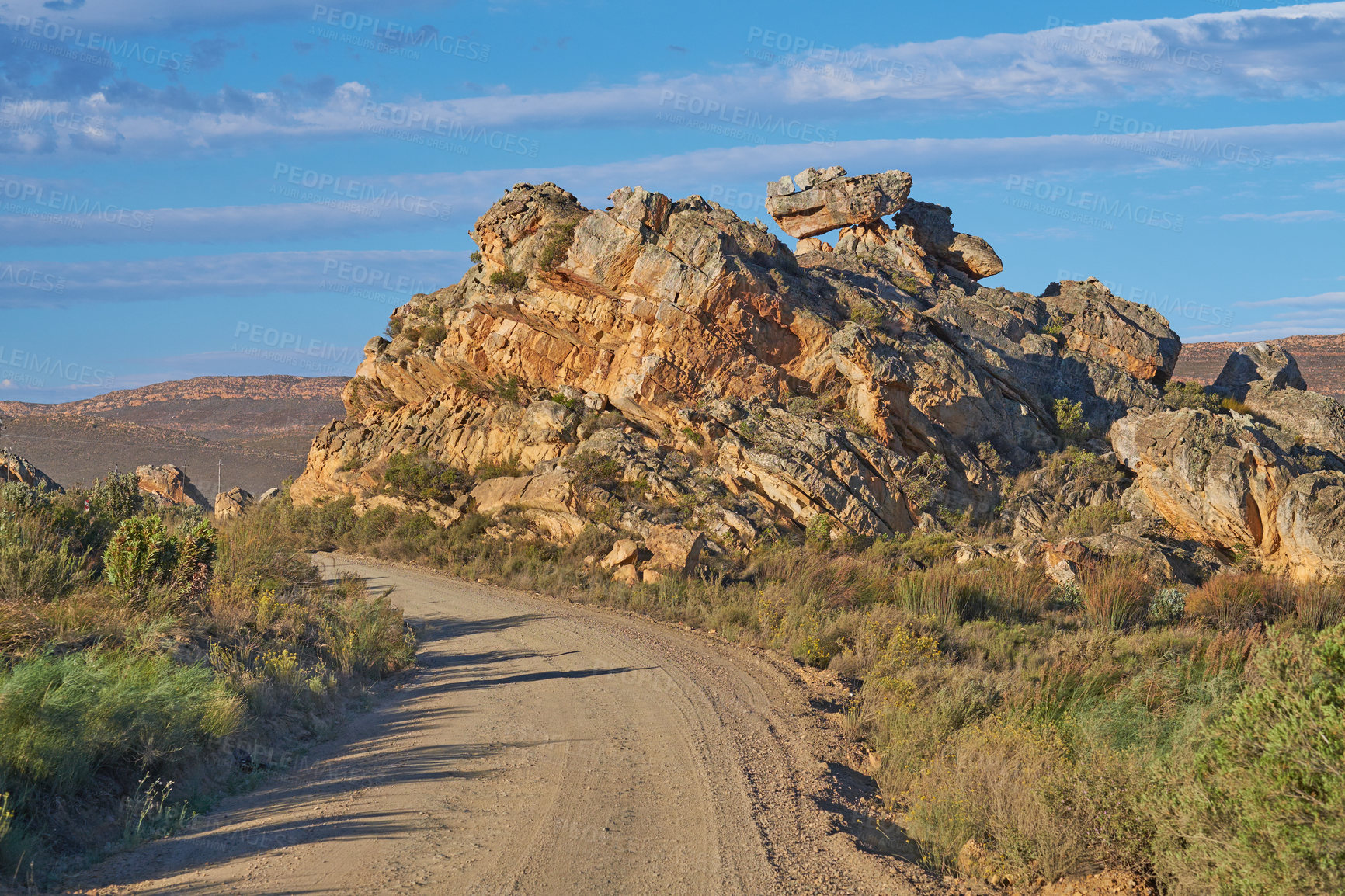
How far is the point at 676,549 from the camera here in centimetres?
1541

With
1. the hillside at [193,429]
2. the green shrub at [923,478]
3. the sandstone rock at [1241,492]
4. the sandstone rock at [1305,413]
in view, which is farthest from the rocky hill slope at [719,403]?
the hillside at [193,429]

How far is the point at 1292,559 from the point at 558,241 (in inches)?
670

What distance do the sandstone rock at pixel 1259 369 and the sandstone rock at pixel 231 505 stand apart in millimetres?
29888

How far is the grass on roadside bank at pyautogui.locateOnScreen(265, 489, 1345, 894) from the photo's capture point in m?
4.31

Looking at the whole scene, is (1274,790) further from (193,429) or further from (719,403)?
(193,429)

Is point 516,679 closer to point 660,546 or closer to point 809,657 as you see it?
point 809,657

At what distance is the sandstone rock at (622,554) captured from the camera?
15742mm

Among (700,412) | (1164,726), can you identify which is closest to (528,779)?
(1164,726)

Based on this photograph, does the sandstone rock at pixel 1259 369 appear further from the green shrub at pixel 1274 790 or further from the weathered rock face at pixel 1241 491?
the green shrub at pixel 1274 790

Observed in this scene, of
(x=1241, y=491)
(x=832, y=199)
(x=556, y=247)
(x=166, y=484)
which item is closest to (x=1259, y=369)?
(x=832, y=199)

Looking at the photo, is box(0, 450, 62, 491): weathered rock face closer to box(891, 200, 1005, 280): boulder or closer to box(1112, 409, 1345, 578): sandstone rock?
box(1112, 409, 1345, 578): sandstone rock

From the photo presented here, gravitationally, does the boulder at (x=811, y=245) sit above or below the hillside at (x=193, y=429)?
above

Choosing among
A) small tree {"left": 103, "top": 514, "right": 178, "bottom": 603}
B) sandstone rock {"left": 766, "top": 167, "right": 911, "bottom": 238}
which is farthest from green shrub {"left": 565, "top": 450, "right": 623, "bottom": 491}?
sandstone rock {"left": 766, "top": 167, "right": 911, "bottom": 238}

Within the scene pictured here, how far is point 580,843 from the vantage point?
568 cm
